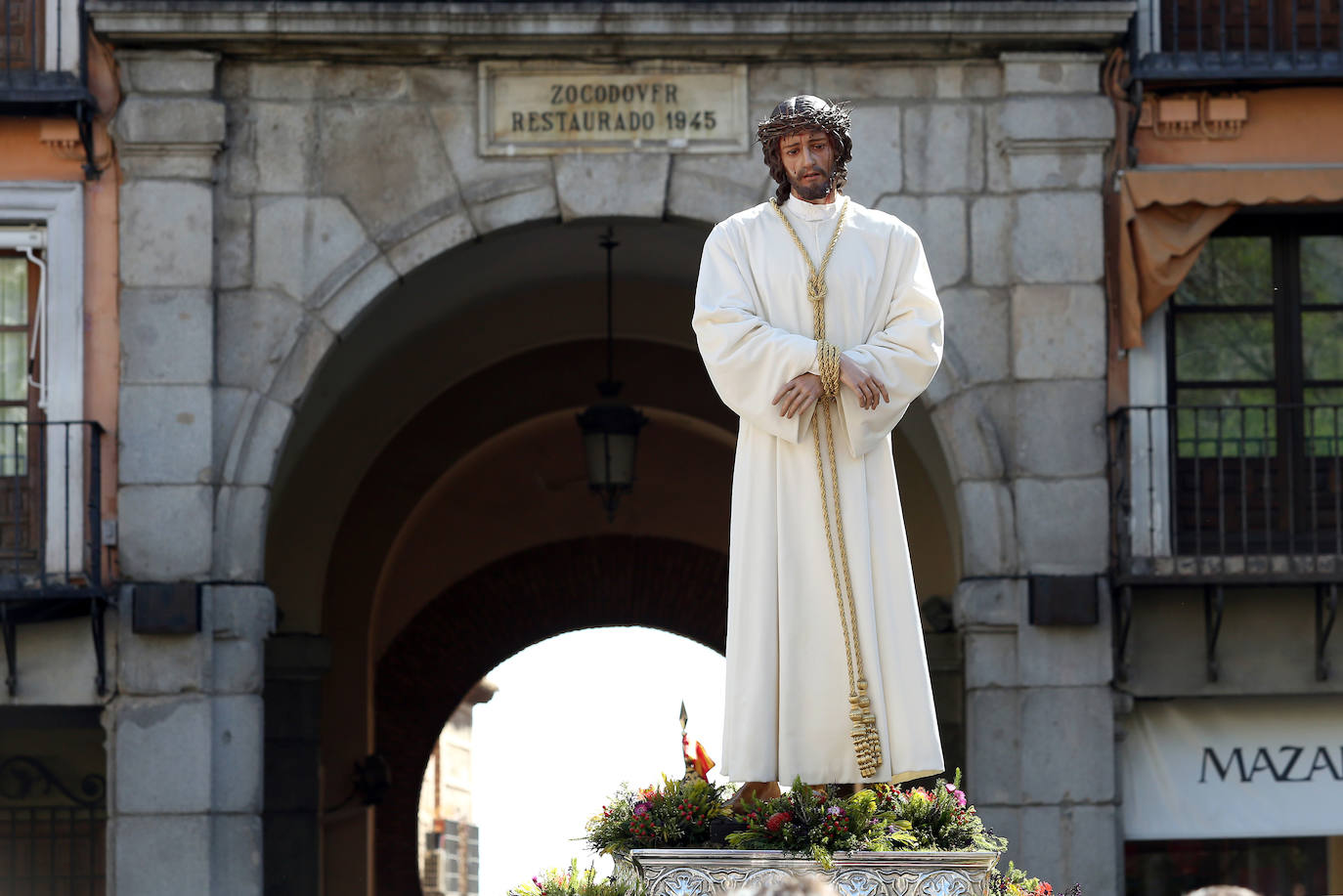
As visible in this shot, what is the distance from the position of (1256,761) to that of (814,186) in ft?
22.6

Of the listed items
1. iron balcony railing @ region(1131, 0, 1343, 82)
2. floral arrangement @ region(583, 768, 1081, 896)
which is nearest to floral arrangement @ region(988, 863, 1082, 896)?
floral arrangement @ region(583, 768, 1081, 896)

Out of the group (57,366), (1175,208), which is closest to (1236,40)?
(1175,208)

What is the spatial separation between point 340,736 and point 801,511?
37.9ft

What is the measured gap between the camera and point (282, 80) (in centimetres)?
1280

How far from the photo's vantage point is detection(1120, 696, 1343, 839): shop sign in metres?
13.0

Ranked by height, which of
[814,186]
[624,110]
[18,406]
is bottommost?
[814,186]

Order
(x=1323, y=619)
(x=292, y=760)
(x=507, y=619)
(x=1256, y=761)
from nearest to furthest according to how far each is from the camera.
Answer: (x=1323, y=619)
(x=1256, y=761)
(x=292, y=760)
(x=507, y=619)

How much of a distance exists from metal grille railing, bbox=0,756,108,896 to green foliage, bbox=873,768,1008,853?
358 inches

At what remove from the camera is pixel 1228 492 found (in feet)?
43.0

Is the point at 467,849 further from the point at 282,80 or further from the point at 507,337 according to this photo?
the point at 282,80

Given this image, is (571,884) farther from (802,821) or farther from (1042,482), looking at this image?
(1042,482)

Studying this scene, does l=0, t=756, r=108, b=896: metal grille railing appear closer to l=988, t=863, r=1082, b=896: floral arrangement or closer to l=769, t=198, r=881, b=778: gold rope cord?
l=988, t=863, r=1082, b=896: floral arrangement

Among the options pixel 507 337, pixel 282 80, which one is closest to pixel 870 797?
pixel 282 80

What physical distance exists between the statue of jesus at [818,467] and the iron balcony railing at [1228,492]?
18.5ft
